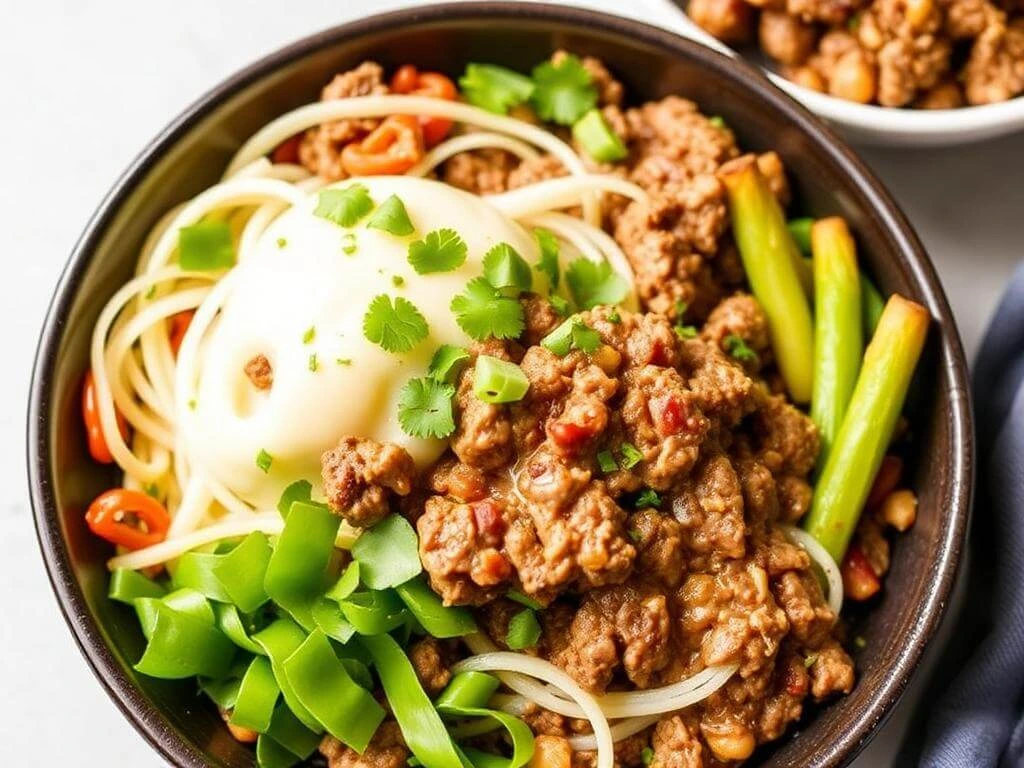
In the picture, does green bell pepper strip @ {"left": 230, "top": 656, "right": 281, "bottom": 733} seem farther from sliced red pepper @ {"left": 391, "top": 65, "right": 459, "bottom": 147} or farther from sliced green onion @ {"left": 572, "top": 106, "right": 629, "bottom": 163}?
sliced green onion @ {"left": 572, "top": 106, "right": 629, "bottom": 163}

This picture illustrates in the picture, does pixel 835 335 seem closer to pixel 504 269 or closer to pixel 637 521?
pixel 637 521

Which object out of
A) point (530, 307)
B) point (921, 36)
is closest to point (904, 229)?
point (921, 36)

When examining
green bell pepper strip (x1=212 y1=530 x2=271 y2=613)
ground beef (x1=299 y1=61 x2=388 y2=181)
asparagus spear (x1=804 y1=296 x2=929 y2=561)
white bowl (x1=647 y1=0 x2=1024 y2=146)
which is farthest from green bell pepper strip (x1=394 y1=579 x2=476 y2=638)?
white bowl (x1=647 y1=0 x2=1024 y2=146)

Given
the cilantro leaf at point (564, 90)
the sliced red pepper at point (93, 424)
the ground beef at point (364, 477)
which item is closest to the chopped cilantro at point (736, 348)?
the cilantro leaf at point (564, 90)

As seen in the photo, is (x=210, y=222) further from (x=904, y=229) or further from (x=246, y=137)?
(x=904, y=229)

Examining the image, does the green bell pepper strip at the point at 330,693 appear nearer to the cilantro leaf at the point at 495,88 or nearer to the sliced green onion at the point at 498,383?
the sliced green onion at the point at 498,383

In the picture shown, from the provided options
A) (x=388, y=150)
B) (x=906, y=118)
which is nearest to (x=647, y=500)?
(x=388, y=150)
